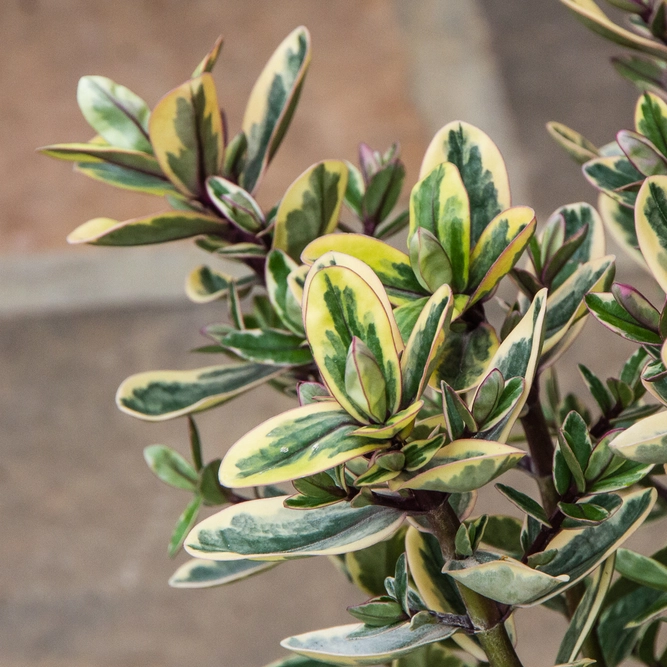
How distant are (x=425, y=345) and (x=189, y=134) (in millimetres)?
150

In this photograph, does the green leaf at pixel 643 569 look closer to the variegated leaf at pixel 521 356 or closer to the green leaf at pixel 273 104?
the variegated leaf at pixel 521 356

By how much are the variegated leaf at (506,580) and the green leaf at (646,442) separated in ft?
0.13

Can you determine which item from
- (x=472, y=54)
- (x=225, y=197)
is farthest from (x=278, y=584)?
(x=225, y=197)

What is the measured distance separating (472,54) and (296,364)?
113 centimetres

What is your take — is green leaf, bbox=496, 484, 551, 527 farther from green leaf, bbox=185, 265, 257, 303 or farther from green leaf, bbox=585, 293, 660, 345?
green leaf, bbox=185, 265, 257, 303

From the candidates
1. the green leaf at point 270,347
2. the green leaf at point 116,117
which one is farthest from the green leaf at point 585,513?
the green leaf at point 116,117

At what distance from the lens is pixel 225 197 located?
12.2 inches

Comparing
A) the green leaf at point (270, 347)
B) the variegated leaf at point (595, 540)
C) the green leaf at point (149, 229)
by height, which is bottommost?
the variegated leaf at point (595, 540)

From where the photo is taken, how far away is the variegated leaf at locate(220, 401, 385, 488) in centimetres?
21

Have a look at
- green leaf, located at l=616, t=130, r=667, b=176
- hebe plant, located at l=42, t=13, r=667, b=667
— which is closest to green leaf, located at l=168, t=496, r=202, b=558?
hebe plant, located at l=42, t=13, r=667, b=667

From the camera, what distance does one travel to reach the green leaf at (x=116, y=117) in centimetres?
35

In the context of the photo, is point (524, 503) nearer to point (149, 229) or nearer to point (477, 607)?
point (477, 607)

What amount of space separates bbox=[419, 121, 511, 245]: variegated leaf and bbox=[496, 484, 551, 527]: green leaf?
0.08 m

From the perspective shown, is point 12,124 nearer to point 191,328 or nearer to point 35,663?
point 191,328
